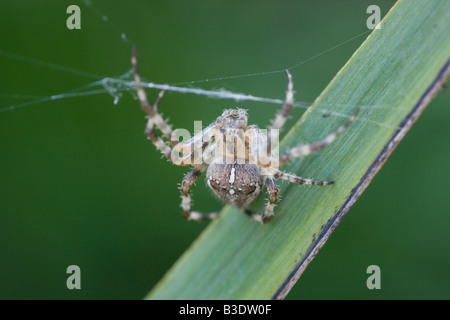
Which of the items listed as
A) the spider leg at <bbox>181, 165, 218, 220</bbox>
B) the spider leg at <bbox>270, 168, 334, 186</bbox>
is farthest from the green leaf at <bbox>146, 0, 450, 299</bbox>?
the spider leg at <bbox>181, 165, 218, 220</bbox>

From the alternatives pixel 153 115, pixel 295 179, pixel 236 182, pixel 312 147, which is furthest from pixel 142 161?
pixel 312 147

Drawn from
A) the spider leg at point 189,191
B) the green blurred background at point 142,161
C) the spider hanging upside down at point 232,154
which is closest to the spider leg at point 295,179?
the spider hanging upside down at point 232,154

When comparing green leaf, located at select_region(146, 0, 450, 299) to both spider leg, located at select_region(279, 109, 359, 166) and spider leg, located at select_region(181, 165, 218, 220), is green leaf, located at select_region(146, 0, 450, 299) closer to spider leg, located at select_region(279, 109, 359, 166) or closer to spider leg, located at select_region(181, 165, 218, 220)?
spider leg, located at select_region(279, 109, 359, 166)

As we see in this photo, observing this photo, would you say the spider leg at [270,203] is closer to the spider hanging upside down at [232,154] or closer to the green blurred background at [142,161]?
the spider hanging upside down at [232,154]

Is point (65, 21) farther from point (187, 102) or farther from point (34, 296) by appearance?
point (34, 296)
